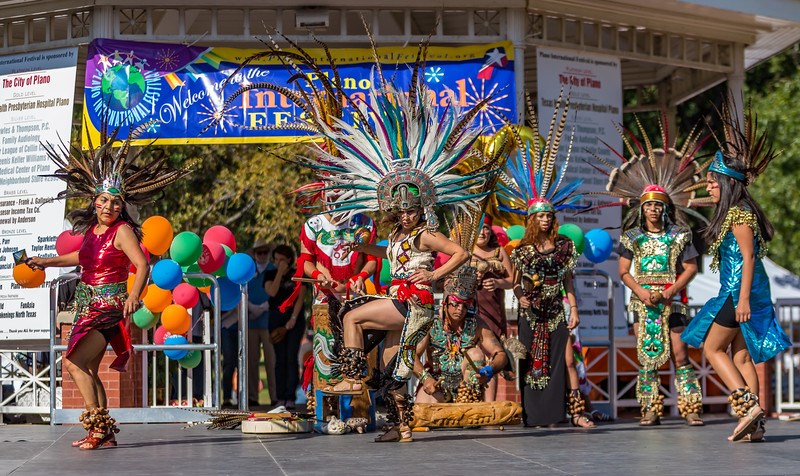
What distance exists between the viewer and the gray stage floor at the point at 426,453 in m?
8.04

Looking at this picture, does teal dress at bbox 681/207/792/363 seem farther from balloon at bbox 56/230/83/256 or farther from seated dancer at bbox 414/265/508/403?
balloon at bbox 56/230/83/256

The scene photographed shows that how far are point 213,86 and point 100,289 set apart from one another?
4.57 metres

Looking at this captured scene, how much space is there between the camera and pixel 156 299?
11.8 metres

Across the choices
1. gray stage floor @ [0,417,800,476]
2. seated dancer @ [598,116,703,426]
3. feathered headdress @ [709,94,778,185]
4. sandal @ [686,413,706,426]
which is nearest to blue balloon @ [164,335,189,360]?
gray stage floor @ [0,417,800,476]

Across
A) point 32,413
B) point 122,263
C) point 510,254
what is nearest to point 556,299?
point 510,254

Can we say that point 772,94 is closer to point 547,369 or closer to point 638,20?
point 638,20

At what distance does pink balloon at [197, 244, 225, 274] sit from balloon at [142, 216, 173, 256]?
1.92 feet

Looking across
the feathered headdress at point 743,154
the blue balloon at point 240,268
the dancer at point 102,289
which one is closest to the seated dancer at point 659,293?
the feathered headdress at point 743,154

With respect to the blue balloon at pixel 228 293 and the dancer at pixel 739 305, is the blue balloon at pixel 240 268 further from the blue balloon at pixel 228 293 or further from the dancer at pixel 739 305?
the dancer at pixel 739 305

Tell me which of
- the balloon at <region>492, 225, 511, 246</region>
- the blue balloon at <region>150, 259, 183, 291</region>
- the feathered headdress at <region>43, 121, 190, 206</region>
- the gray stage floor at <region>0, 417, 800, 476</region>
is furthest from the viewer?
the balloon at <region>492, 225, 511, 246</region>

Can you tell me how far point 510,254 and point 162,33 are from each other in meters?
5.45

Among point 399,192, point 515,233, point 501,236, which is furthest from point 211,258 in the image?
point 399,192

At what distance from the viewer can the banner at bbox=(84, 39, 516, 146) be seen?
44.8ft

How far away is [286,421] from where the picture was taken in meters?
10.8
